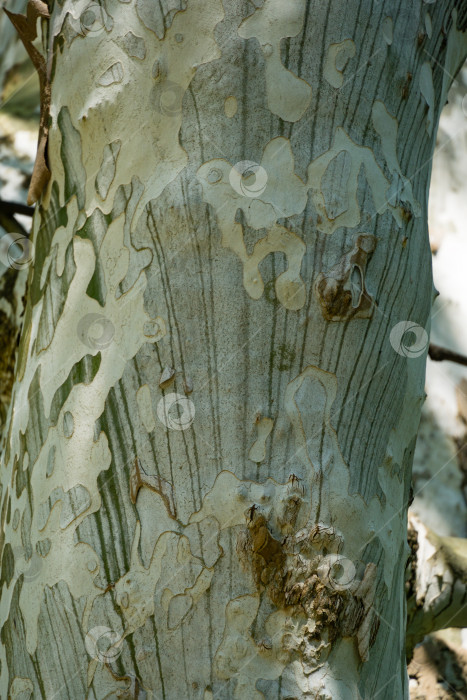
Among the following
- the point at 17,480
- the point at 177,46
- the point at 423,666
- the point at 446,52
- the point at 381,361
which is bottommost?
the point at 423,666

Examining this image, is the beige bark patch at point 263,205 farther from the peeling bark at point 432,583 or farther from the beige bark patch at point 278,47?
the peeling bark at point 432,583

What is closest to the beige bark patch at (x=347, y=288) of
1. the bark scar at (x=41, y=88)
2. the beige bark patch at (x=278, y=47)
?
the beige bark patch at (x=278, y=47)

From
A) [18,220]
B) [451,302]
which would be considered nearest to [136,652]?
[18,220]

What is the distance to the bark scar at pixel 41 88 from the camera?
0.98 metres

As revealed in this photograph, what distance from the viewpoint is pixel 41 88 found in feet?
3.32

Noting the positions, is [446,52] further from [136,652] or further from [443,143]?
[443,143]

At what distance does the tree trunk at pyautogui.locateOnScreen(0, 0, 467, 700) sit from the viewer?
0.69 meters

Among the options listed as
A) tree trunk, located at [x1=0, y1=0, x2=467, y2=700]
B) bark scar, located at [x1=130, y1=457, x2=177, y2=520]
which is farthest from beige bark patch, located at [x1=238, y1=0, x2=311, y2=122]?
bark scar, located at [x1=130, y1=457, x2=177, y2=520]

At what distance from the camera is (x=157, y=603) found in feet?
2.29

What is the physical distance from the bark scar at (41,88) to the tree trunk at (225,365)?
0.23 feet

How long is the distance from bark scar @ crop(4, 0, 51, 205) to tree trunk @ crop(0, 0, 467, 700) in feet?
0.23

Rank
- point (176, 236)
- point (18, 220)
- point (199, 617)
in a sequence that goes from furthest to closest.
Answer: point (18, 220)
point (176, 236)
point (199, 617)

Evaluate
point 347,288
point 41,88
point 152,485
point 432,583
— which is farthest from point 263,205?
point 432,583

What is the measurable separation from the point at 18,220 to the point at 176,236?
1.17 m
